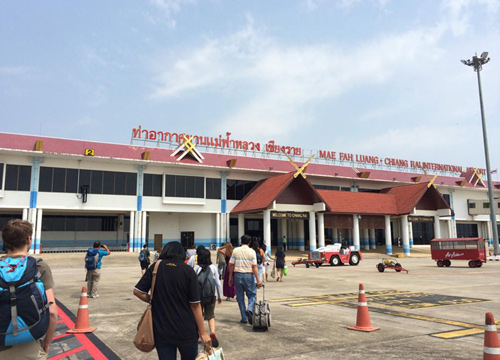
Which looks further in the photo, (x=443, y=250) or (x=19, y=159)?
(x=19, y=159)

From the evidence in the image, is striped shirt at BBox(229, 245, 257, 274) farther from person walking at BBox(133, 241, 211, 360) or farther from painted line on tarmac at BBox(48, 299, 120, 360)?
person walking at BBox(133, 241, 211, 360)

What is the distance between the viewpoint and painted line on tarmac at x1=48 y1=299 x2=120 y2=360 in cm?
614

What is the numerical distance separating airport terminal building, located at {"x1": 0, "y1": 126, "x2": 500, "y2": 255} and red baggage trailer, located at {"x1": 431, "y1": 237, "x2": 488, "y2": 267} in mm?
11499

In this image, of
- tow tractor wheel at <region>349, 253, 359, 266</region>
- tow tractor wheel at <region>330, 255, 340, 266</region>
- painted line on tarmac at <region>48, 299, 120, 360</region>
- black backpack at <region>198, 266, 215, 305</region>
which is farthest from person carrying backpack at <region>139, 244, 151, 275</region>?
tow tractor wheel at <region>349, 253, 359, 266</region>

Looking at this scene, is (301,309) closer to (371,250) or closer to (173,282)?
(173,282)

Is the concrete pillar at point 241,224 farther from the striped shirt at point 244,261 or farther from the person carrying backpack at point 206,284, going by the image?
the person carrying backpack at point 206,284

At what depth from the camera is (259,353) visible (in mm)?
6164

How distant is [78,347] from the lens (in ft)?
21.9

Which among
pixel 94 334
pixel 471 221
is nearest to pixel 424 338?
pixel 94 334

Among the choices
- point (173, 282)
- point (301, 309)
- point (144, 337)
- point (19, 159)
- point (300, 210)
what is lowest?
point (301, 309)

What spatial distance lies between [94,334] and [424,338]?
6.08 metres

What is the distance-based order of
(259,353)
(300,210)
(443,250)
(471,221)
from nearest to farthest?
1. (259,353)
2. (443,250)
3. (300,210)
4. (471,221)

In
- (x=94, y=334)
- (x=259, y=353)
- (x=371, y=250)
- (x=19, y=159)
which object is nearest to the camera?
(x=259, y=353)

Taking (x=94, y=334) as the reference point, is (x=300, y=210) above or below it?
above
